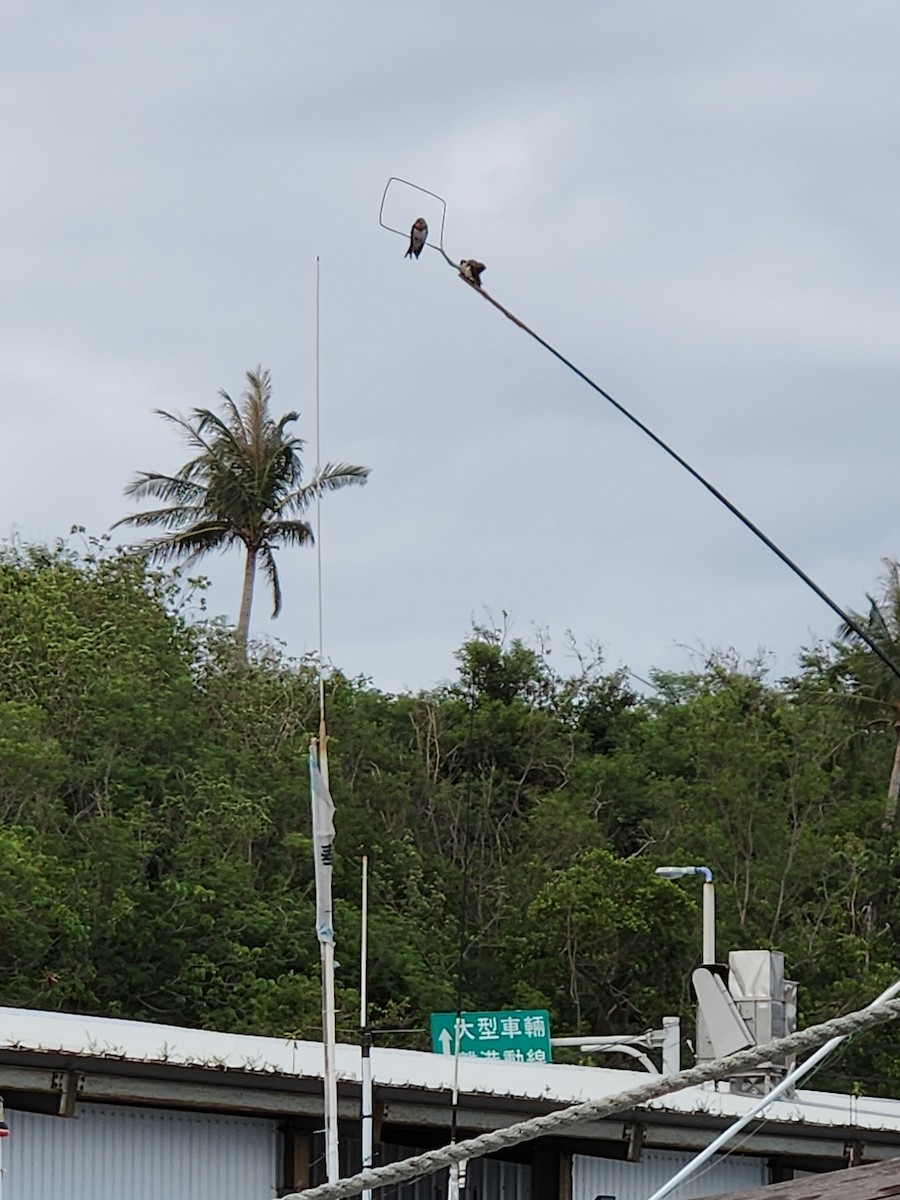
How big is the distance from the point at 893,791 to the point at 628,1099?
125 ft

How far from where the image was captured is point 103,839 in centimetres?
3162

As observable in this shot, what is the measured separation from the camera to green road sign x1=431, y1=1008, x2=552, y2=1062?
1680 cm

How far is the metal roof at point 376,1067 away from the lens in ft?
37.2

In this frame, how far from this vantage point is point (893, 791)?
1581 inches

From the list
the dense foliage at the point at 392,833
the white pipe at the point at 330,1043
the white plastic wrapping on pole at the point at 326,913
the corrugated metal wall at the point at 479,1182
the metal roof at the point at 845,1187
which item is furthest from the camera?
the dense foliage at the point at 392,833

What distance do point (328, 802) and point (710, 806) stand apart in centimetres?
3048

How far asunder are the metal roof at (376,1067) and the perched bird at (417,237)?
251 inches

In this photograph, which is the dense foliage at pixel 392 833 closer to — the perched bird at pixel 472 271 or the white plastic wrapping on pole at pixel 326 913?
the white plastic wrapping on pole at pixel 326 913

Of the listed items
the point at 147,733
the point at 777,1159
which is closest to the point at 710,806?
the point at 147,733

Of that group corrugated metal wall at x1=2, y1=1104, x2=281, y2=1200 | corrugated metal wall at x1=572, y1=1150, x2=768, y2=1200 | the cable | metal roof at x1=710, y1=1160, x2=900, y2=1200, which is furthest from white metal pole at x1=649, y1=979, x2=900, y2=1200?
corrugated metal wall at x1=572, y1=1150, x2=768, y2=1200

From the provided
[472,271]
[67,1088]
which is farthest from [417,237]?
[67,1088]

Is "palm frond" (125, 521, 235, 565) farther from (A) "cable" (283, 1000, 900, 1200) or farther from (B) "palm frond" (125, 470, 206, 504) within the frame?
(A) "cable" (283, 1000, 900, 1200)

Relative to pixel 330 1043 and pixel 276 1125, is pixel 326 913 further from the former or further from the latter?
pixel 276 1125

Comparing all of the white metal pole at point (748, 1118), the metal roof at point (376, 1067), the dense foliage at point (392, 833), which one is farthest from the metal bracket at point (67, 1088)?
the dense foliage at point (392, 833)
